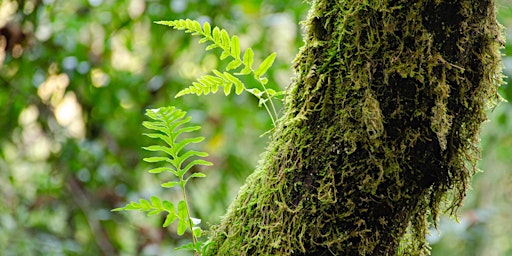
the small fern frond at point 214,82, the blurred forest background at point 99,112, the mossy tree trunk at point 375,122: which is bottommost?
the mossy tree trunk at point 375,122

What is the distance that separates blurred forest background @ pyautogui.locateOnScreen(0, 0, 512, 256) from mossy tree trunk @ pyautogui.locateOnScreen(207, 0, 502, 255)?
1519 millimetres

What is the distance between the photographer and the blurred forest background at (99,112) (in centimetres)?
272

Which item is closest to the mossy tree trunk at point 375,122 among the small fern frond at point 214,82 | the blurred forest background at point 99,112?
the small fern frond at point 214,82

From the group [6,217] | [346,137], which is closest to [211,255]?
[346,137]

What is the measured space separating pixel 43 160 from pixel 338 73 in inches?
109

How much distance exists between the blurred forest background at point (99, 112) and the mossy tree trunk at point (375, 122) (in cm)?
152

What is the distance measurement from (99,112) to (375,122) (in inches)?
88.4

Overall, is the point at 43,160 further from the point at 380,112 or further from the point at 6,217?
the point at 380,112

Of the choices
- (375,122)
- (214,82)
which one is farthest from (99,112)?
(375,122)

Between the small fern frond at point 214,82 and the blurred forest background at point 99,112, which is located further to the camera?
the blurred forest background at point 99,112

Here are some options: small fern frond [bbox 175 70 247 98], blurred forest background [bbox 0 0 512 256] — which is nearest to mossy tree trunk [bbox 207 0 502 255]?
small fern frond [bbox 175 70 247 98]

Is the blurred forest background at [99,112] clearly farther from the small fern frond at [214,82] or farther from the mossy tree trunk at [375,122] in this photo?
the mossy tree trunk at [375,122]

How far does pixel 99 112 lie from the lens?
112 inches

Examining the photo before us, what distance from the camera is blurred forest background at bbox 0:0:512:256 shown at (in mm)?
2721
